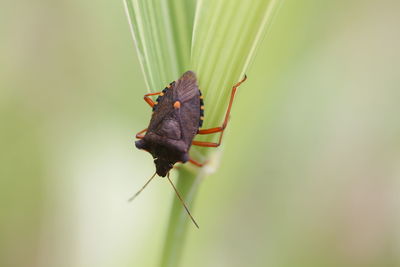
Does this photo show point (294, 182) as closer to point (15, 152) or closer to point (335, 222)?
point (335, 222)

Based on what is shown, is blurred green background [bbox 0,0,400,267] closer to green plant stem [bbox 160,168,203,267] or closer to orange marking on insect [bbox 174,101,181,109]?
orange marking on insect [bbox 174,101,181,109]

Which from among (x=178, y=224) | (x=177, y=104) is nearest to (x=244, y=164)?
(x=177, y=104)

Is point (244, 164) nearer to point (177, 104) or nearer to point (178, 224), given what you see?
point (177, 104)

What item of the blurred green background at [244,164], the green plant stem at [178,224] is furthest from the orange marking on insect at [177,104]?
the green plant stem at [178,224]

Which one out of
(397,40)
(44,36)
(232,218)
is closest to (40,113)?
(44,36)

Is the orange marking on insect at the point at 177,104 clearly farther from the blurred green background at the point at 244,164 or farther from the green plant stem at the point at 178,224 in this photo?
the green plant stem at the point at 178,224
